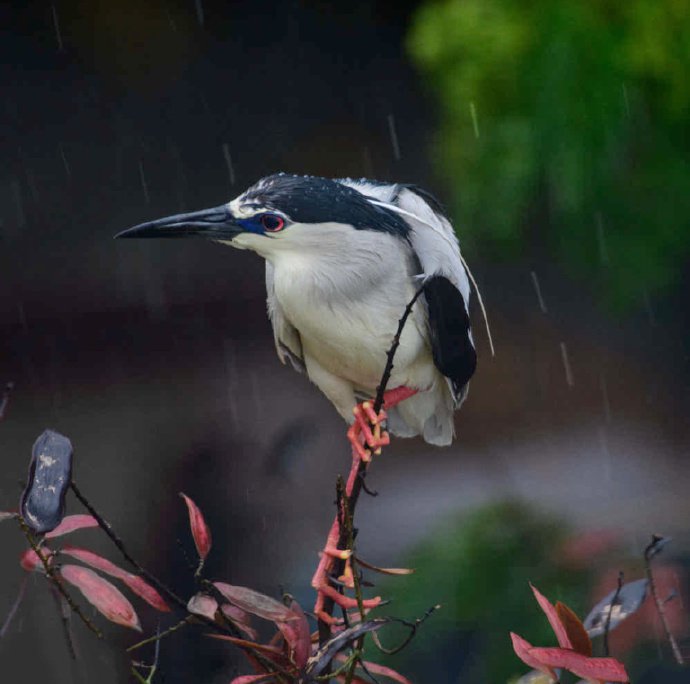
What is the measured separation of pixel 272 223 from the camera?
2.58 feet

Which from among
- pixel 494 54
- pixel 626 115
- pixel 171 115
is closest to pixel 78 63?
pixel 171 115

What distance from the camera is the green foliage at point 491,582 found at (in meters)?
1.35

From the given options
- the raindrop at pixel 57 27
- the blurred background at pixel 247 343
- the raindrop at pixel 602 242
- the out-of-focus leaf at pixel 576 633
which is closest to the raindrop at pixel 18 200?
the blurred background at pixel 247 343

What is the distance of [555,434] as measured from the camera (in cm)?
235

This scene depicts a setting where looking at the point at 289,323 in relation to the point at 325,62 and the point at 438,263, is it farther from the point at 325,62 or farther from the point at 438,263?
the point at 325,62

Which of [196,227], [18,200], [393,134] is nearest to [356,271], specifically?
[196,227]

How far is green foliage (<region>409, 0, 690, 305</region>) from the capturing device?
1.29 metres

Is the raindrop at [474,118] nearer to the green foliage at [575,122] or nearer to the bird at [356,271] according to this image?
the green foliage at [575,122]

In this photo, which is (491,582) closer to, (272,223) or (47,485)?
(272,223)

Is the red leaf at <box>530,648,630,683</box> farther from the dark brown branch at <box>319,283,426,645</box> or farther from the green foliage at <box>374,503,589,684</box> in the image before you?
the green foliage at <box>374,503,589,684</box>

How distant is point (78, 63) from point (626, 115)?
1.06 meters

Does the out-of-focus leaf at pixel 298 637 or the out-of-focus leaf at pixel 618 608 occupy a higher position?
the out-of-focus leaf at pixel 298 637

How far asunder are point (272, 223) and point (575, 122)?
0.62 m

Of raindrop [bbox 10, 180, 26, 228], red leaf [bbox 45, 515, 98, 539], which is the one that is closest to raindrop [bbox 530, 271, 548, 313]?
raindrop [bbox 10, 180, 26, 228]
